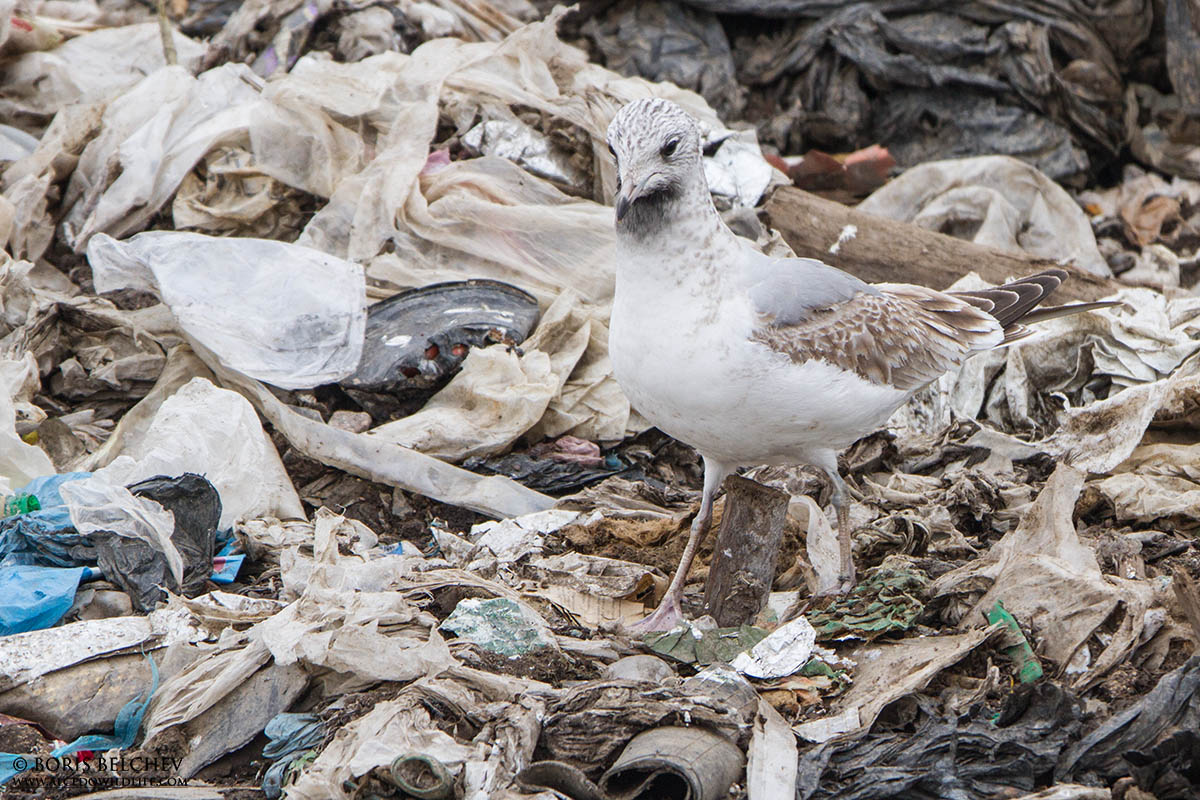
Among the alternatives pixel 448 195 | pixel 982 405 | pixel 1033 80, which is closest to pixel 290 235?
pixel 448 195

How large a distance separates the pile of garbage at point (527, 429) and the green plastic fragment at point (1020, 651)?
11 millimetres

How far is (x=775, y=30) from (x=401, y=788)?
5981 mm

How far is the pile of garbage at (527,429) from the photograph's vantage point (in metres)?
2.77

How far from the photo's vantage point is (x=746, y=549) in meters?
3.32

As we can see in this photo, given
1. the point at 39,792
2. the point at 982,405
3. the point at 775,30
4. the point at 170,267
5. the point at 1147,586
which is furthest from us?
the point at 775,30

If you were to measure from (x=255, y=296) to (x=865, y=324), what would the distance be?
2209mm

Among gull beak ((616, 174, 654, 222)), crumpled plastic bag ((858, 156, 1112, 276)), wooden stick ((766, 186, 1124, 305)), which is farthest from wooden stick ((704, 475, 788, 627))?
crumpled plastic bag ((858, 156, 1112, 276))

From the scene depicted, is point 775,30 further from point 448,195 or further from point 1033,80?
point 448,195

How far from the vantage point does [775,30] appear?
24.6ft

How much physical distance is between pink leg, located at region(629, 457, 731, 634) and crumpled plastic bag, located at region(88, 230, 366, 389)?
1502mm

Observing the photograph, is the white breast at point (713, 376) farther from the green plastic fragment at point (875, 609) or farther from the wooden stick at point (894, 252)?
the wooden stick at point (894, 252)

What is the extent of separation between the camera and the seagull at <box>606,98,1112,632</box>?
10.1 feet

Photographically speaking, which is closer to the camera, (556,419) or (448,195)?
(556,419)

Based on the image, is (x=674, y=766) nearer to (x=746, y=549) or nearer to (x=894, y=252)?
(x=746, y=549)
